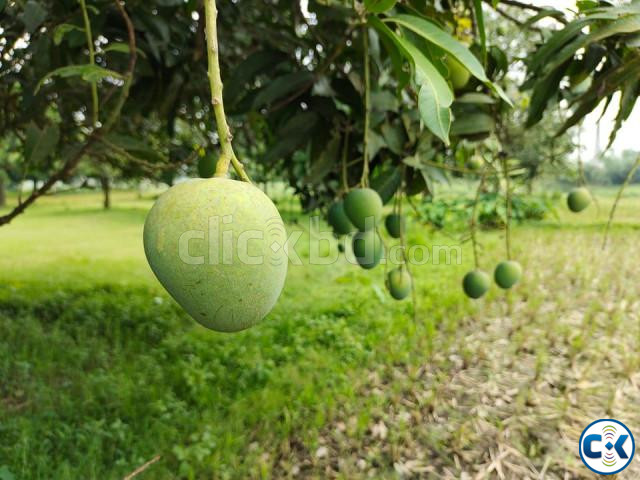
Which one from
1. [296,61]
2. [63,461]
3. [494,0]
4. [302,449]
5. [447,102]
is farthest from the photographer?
[302,449]

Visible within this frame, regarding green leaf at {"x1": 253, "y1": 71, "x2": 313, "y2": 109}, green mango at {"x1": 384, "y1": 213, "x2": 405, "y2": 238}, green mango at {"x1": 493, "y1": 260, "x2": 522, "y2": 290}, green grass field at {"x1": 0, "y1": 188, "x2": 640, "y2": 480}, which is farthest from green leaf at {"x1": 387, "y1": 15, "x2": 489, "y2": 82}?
green grass field at {"x1": 0, "y1": 188, "x2": 640, "y2": 480}

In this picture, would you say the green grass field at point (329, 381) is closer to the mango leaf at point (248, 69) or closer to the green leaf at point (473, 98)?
the green leaf at point (473, 98)

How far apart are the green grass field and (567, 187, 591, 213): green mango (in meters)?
0.35

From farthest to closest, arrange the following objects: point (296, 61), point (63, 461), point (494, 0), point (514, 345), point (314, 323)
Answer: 1. point (314, 323)
2. point (514, 345)
3. point (63, 461)
4. point (296, 61)
5. point (494, 0)

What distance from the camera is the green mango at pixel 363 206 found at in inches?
43.9

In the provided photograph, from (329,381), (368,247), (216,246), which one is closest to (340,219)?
(368,247)

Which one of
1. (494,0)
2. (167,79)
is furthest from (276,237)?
(167,79)

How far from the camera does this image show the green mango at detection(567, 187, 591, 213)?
67.0 inches

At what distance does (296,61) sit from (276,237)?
1308 mm

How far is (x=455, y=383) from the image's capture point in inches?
100

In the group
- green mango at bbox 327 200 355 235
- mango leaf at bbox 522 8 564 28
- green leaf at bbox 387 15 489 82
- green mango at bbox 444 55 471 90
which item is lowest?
green mango at bbox 327 200 355 235

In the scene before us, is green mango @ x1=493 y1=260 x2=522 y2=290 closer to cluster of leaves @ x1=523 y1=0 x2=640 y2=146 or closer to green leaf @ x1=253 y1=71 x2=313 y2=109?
cluster of leaves @ x1=523 y1=0 x2=640 y2=146

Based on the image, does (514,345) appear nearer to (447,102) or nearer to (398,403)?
(398,403)

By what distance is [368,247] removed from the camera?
1404 millimetres
